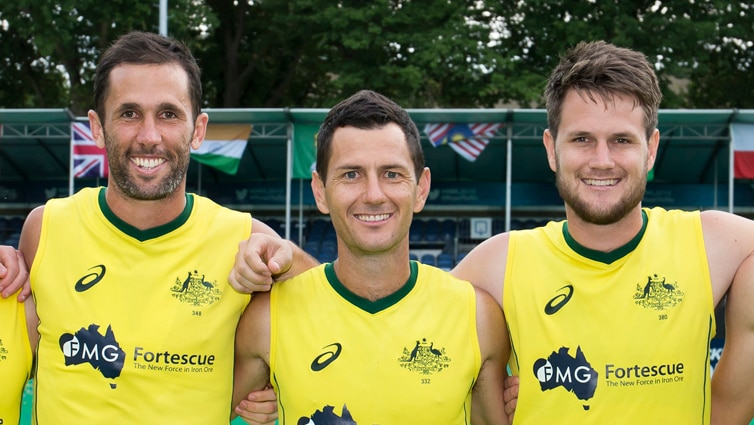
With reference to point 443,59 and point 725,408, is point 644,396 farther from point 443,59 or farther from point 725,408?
point 443,59

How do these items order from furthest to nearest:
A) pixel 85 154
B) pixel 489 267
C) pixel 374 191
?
pixel 85 154, pixel 489 267, pixel 374 191

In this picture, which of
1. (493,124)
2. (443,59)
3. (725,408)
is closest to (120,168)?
(725,408)

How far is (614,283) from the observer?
300cm

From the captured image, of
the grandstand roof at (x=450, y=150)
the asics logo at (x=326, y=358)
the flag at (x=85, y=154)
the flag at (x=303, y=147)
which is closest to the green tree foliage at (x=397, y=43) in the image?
the grandstand roof at (x=450, y=150)

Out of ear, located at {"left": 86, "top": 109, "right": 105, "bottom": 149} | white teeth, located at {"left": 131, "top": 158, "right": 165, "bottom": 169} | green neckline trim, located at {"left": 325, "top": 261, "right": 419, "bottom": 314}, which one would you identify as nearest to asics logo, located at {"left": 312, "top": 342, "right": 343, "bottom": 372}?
green neckline trim, located at {"left": 325, "top": 261, "right": 419, "bottom": 314}

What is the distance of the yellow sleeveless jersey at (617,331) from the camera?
9.50 feet

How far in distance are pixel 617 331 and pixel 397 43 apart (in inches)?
717

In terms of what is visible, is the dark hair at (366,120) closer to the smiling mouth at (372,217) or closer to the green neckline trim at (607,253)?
the smiling mouth at (372,217)

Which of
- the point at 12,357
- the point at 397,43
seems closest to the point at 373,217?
the point at 12,357

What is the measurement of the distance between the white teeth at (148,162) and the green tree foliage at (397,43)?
54.1ft

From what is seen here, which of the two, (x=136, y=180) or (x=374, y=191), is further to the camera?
(x=136, y=180)

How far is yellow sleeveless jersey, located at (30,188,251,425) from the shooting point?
295 cm

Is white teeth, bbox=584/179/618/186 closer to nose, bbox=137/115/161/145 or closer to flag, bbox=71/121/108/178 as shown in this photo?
nose, bbox=137/115/161/145

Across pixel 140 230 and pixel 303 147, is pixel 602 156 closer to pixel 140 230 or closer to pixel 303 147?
pixel 140 230
